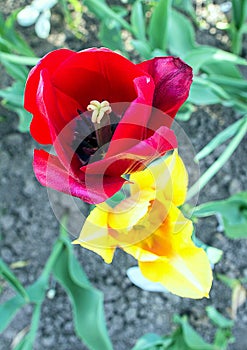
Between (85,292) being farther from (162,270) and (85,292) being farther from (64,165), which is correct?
(64,165)

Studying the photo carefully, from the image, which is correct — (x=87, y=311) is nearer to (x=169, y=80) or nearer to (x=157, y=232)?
(x=157, y=232)

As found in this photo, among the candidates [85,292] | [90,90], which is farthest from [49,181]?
[85,292]

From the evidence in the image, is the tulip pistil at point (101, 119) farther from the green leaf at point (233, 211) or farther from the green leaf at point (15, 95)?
the green leaf at point (15, 95)

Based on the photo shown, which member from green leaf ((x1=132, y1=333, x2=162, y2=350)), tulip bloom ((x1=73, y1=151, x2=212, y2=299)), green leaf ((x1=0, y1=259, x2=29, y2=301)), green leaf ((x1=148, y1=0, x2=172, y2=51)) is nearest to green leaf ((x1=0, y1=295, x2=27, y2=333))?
green leaf ((x1=0, y1=259, x2=29, y2=301))

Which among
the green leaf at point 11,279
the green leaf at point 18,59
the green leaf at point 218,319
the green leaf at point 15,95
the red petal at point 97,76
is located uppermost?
the red petal at point 97,76

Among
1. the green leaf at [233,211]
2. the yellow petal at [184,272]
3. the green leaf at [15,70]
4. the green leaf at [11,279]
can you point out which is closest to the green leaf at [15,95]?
the green leaf at [15,70]
